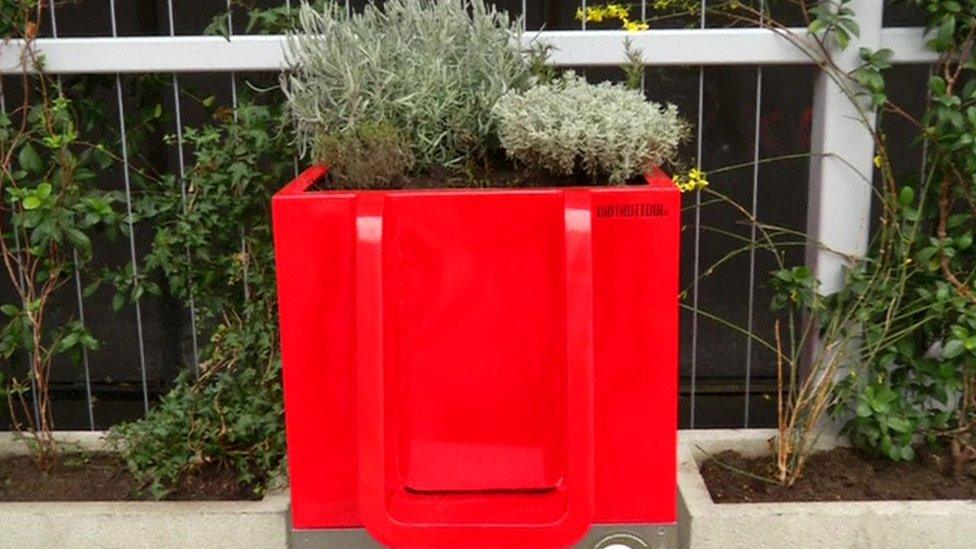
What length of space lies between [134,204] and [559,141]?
5.57 ft

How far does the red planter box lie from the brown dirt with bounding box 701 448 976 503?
968mm

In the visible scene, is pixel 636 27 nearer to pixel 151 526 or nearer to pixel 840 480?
pixel 840 480

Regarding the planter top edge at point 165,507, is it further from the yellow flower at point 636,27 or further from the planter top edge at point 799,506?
the yellow flower at point 636,27

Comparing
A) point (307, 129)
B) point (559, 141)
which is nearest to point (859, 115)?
point (559, 141)

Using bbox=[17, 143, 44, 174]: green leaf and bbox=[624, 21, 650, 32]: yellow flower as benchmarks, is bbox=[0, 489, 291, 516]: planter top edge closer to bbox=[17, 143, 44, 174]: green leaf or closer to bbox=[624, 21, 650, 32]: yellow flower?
bbox=[17, 143, 44, 174]: green leaf

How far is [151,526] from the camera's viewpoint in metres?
3.29

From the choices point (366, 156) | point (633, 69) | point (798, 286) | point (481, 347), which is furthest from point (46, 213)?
point (798, 286)

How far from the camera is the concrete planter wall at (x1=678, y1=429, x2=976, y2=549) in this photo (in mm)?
3246

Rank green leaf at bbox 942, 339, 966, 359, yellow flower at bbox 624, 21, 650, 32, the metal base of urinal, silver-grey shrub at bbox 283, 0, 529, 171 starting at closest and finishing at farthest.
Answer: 1. the metal base of urinal
2. silver-grey shrub at bbox 283, 0, 529, 171
3. green leaf at bbox 942, 339, 966, 359
4. yellow flower at bbox 624, 21, 650, 32

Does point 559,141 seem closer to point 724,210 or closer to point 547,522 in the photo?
point 547,522

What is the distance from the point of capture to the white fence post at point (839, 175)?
11.8ft

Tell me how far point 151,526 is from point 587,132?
1.66 meters

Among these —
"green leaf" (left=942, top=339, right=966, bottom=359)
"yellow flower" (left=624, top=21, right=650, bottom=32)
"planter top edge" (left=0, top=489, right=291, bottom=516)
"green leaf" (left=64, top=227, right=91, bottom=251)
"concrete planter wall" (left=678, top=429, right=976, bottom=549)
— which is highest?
"yellow flower" (left=624, top=21, right=650, bottom=32)

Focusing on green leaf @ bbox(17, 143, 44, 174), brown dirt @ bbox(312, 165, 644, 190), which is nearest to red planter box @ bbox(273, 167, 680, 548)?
brown dirt @ bbox(312, 165, 644, 190)
